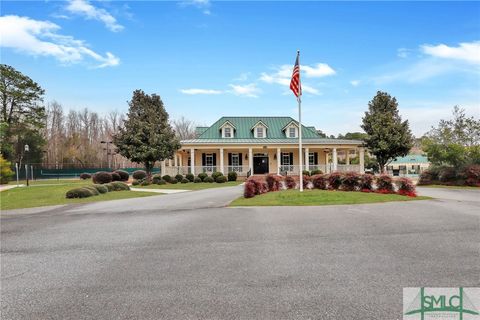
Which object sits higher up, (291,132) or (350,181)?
(291,132)

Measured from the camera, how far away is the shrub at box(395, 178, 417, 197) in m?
14.8

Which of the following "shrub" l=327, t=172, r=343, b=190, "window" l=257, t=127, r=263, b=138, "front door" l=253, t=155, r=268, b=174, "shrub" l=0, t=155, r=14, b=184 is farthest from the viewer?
"window" l=257, t=127, r=263, b=138

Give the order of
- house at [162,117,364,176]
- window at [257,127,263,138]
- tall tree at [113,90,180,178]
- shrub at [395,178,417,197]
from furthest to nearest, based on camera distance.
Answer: window at [257,127,263,138] → house at [162,117,364,176] → tall tree at [113,90,180,178] → shrub at [395,178,417,197]

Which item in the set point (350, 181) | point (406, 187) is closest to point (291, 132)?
point (350, 181)

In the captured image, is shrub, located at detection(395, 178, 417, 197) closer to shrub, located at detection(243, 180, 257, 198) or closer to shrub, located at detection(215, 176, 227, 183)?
shrub, located at detection(243, 180, 257, 198)

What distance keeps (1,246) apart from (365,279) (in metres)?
7.80

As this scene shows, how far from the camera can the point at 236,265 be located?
17.7ft

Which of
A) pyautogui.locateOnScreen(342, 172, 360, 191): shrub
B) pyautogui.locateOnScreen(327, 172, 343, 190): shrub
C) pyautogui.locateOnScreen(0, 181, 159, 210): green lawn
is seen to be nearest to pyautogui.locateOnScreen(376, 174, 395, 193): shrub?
pyautogui.locateOnScreen(342, 172, 360, 191): shrub

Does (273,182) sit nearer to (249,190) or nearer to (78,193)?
(249,190)

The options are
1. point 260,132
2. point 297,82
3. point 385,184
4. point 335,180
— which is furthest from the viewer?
point 260,132

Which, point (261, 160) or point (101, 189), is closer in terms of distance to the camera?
point (101, 189)

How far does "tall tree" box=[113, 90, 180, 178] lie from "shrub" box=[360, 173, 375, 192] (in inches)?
718

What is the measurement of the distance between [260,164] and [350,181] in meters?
19.9

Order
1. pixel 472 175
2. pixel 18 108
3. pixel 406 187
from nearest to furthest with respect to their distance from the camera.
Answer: pixel 406 187 → pixel 472 175 → pixel 18 108
